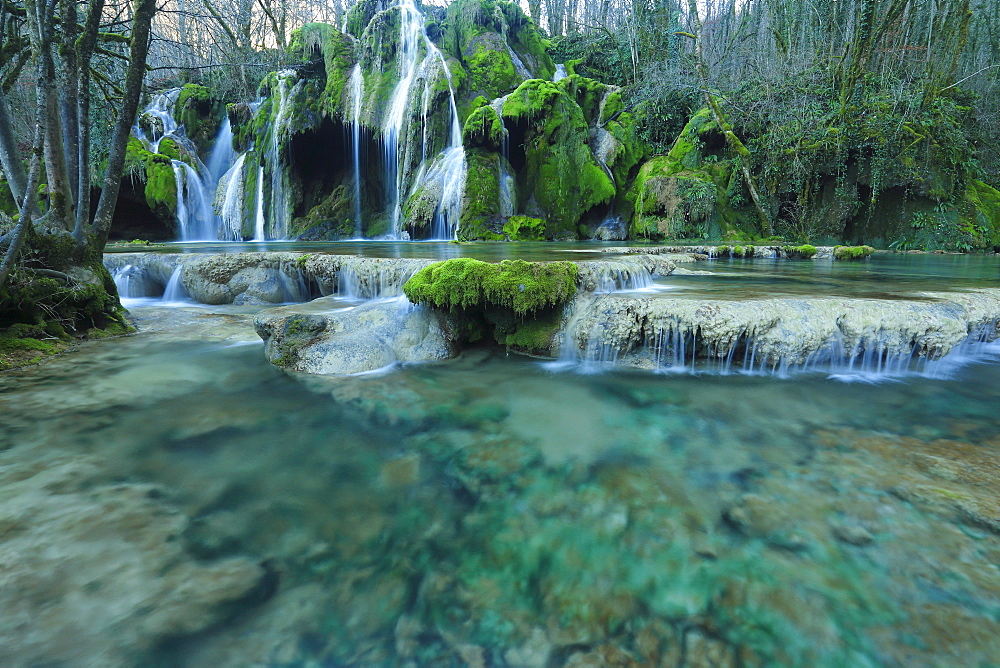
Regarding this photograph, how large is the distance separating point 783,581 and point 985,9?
1033 inches

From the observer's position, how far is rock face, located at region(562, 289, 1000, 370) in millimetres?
4156

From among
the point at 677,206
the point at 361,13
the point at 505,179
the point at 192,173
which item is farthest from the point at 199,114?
the point at 677,206

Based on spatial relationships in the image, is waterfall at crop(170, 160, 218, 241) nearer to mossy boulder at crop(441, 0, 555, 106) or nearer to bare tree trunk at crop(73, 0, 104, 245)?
mossy boulder at crop(441, 0, 555, 106)

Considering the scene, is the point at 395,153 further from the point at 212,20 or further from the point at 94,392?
the point at 94,392

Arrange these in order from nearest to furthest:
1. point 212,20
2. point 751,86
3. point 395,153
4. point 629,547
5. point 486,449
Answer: point 629,547
point 486,449
point 212,20
point 751,86
point 395,153

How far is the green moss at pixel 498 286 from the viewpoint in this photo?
4742 mm

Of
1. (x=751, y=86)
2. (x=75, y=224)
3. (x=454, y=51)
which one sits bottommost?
(x=75, y=224)

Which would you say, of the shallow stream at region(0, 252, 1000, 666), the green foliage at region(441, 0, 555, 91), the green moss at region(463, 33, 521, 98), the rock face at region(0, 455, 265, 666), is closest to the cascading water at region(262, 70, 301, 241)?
the green foliage at region(441, 0, 555, 91)

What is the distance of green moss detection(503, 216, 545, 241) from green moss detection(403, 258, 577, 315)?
10625 millimetres

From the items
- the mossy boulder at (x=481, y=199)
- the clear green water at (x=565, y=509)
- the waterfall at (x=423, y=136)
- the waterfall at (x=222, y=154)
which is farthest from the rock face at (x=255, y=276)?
the waterfall at (x=222, y=154)

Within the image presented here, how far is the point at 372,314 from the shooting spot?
5.17 meters

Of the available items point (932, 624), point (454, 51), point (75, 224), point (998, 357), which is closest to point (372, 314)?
point (75, 224)

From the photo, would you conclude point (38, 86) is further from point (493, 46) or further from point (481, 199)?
point (493, 46)

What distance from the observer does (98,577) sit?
6.03ft
